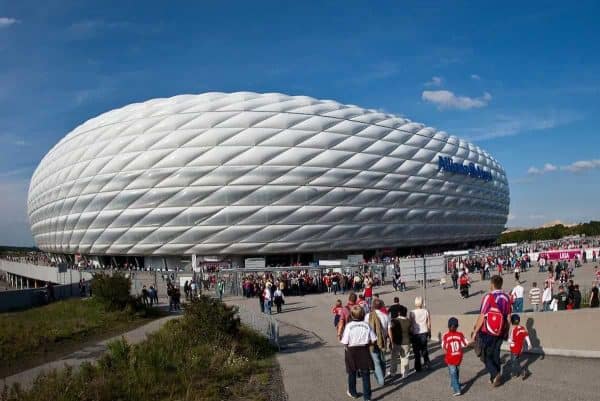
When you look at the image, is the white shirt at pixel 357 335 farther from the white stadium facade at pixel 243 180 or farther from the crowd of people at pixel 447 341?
the white stadium facade at pixel 243 180

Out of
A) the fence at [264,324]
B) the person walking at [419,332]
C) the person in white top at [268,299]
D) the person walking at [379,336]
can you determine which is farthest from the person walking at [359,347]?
the person in white top at [268,299]

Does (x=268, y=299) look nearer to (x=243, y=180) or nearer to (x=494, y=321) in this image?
(x=494, y=321)

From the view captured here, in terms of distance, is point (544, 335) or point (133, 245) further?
point (133, 245)

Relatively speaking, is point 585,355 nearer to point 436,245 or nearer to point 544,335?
point 544,335

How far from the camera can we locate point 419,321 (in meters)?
8.50

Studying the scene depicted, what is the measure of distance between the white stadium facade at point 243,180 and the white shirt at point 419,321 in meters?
30.8

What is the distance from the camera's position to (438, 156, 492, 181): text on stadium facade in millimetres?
48666

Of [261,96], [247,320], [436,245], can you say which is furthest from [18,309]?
[436,245]

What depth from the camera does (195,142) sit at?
3919 centimetres

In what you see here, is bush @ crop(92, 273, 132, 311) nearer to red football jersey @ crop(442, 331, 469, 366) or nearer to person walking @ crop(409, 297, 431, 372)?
person walking @ crop(409, 297, 431, 372)

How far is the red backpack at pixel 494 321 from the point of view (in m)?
6.90

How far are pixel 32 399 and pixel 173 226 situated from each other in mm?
33521

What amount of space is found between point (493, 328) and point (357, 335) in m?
1.84

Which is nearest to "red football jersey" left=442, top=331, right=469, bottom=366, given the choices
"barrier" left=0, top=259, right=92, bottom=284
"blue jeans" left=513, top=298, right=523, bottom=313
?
"blue jeans" left=513, top=298, right=523, bottom=313
